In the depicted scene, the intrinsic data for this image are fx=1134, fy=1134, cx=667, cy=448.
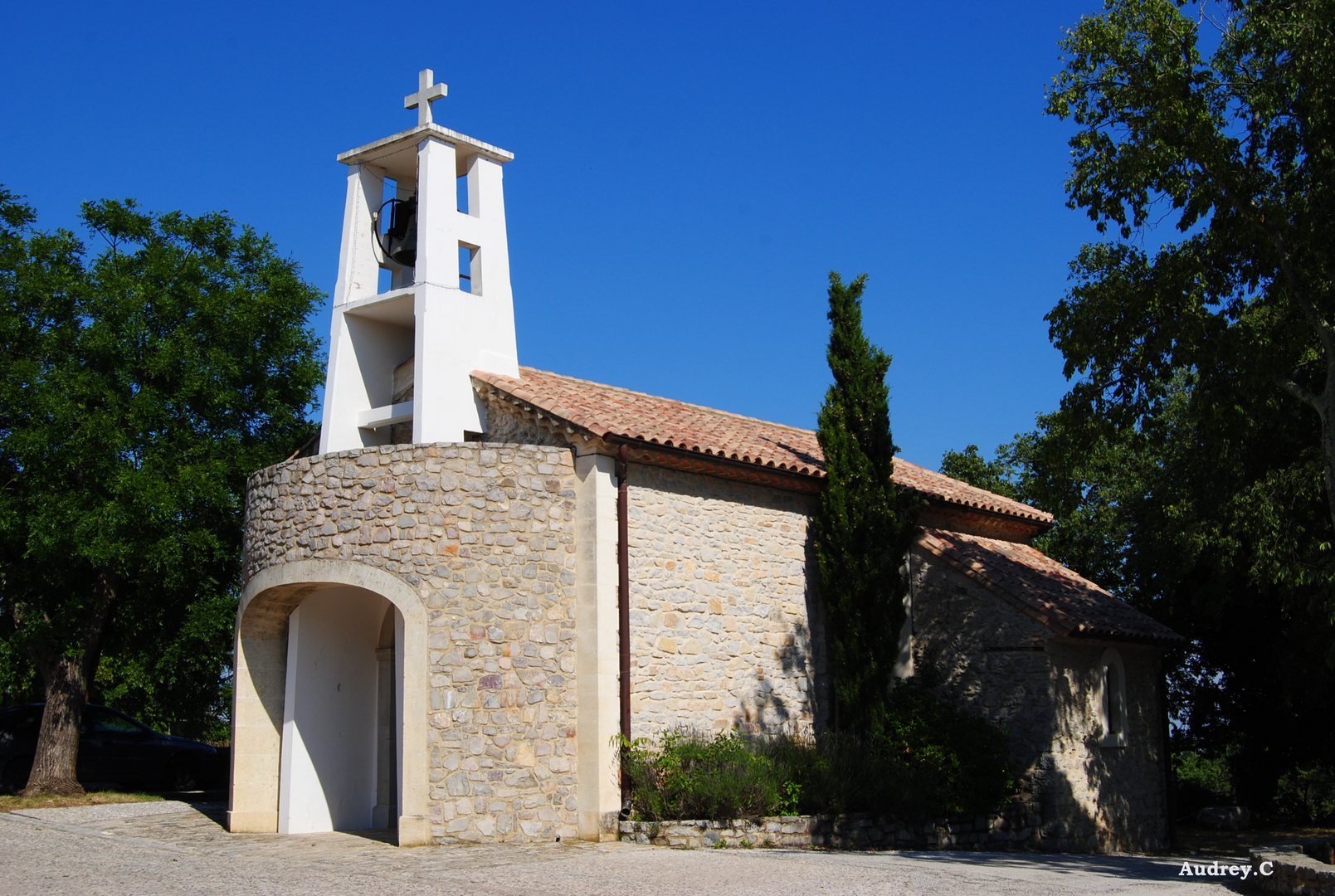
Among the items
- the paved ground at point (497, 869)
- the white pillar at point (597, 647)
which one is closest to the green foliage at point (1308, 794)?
the paved ground at point (497, 869)

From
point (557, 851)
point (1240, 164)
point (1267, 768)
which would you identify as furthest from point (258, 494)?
point (1267, 768)

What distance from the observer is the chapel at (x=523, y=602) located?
1338 cm

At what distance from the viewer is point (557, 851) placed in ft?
40.6

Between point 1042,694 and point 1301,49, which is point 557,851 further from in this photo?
point 1301,49

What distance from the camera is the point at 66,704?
18.8m

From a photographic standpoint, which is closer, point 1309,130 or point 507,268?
point 1309,130

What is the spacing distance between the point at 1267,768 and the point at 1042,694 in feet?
39.0

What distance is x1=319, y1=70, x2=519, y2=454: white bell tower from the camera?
51.3 ft

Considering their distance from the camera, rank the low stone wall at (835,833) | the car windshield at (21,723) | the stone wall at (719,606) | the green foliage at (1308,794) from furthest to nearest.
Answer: the green foliage at (1308,794), the car windshield at (21,723), the stone wall at (719,606), the low stone wall at (835,833)

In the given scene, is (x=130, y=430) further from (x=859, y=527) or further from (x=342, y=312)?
(x=859, y=527)

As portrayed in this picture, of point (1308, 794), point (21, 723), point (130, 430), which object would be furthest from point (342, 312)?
point (1308, 794)

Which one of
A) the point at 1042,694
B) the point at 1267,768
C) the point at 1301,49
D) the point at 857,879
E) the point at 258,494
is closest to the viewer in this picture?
the point at 857,879

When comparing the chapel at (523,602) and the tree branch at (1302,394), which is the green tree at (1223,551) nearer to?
the tree branch at (1302,394)

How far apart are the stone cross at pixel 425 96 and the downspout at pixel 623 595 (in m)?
6.04
